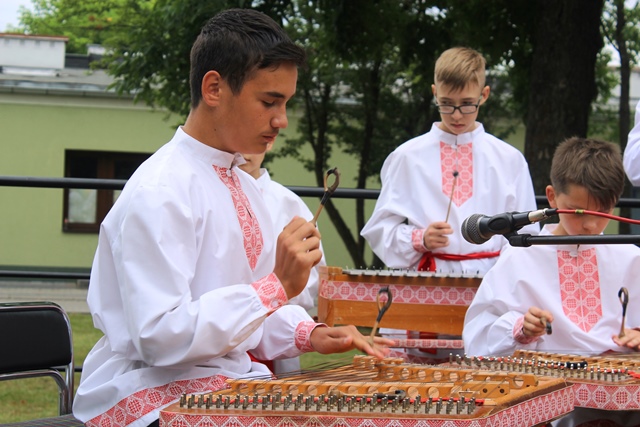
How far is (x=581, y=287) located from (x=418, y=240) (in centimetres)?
95

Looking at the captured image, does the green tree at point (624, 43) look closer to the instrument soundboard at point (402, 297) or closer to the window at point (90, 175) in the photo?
the window at point (90, 175)

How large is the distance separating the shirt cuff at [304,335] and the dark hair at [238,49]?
745 millimetres

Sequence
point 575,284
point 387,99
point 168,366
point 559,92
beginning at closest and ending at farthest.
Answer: point 168,366, point 575,284, point 559,92, point 387,99

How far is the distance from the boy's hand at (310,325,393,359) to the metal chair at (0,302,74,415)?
926 mm

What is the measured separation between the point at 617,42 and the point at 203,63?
1393 centimetres

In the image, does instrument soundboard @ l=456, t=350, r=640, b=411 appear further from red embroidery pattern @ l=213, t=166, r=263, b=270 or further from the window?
the window

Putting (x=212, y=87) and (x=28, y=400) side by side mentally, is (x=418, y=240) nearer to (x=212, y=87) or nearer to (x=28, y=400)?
(x=212, y=87)

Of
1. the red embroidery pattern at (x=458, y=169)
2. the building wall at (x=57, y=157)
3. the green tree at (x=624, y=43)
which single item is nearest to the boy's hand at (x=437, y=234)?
the red embroidery pattern at (x=458, y=169)

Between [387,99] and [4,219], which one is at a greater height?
[387,99]

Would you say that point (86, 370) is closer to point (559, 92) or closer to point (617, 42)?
point (559, 92)

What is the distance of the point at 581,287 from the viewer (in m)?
4.11

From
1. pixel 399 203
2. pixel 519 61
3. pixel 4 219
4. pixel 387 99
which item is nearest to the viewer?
pixel 399 203

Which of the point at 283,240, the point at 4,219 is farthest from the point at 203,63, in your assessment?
the point at 4,219

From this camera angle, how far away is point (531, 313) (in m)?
3.72
